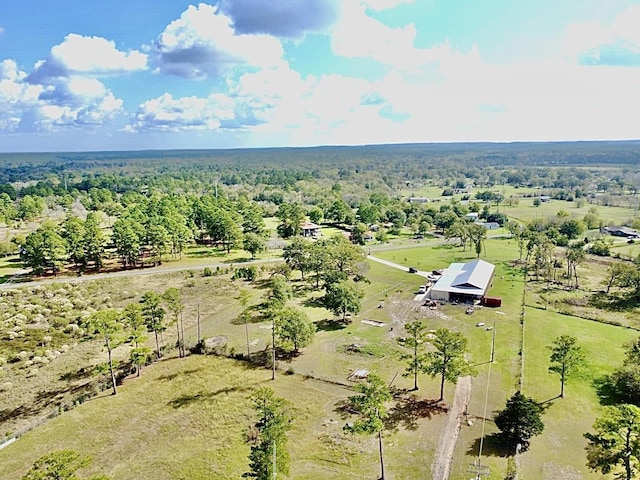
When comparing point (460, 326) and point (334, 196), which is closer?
point (460, 326)

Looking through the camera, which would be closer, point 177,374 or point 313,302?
point 177,374

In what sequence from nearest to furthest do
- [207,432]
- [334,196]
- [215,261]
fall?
[207,432]
[215,261]
[334,196]

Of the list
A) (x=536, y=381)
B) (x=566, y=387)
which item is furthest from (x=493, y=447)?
(x=566, y=387)

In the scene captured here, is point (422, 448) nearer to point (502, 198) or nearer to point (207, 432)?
point (207, 432)

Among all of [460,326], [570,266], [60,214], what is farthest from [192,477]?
[60,214]

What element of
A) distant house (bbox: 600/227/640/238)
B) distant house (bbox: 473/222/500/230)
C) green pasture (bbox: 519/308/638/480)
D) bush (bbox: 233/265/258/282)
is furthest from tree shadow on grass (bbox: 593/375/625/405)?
distant house (bbox: 473/222/500/230)

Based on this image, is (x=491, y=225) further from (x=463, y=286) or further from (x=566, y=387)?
(x=566, y=387)

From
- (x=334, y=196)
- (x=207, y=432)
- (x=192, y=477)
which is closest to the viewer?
(x=192, y=477)
